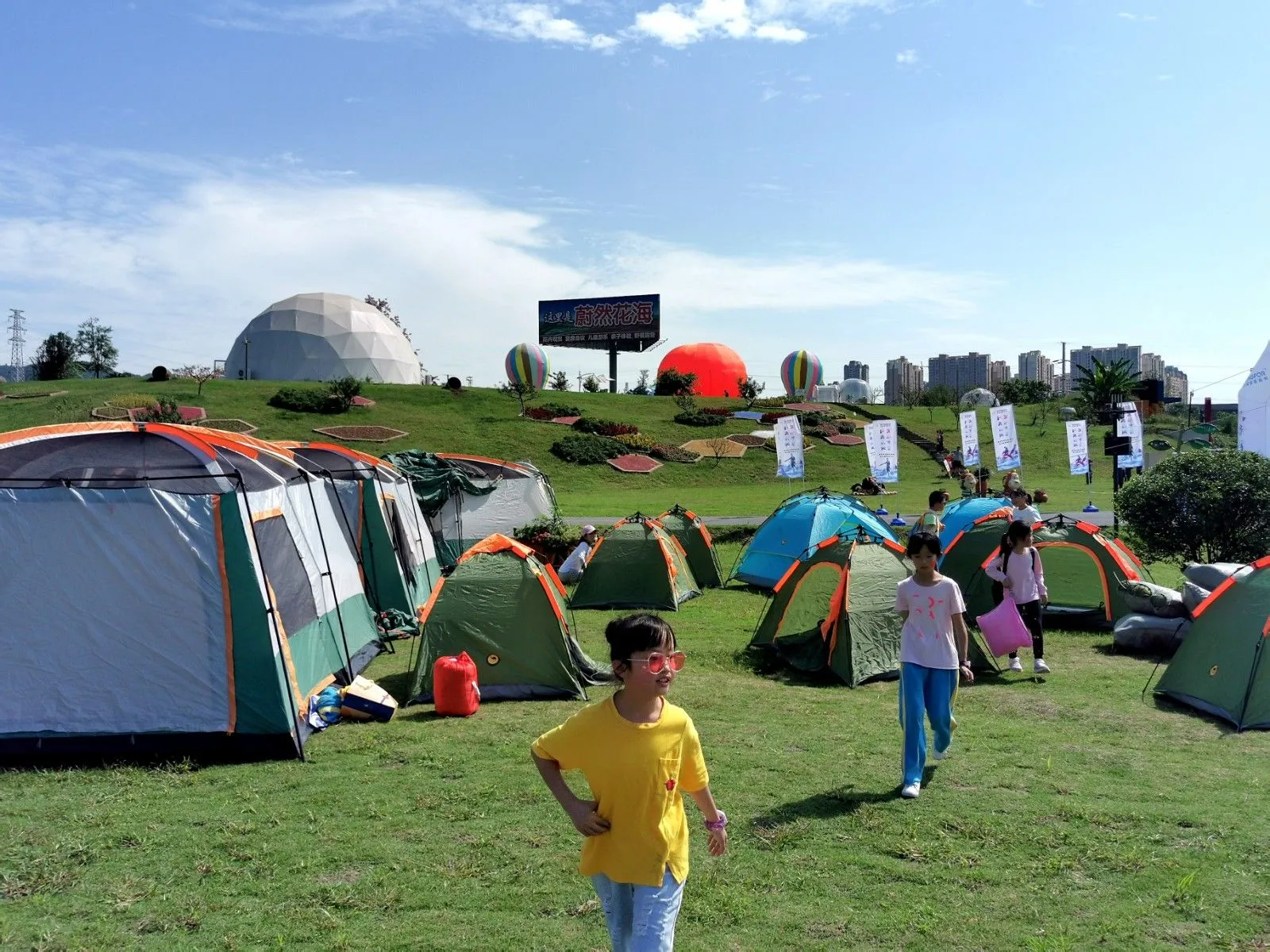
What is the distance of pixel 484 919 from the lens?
470 cm

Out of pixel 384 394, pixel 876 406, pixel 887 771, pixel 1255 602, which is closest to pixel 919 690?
pixel 887 771

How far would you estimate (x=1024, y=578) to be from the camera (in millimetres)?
9852

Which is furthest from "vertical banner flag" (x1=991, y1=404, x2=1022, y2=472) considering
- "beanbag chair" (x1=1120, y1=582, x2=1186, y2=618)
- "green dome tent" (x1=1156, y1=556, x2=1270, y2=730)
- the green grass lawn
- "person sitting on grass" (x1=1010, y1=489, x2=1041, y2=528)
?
the green grass lawn

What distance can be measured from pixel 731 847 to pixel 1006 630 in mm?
5095

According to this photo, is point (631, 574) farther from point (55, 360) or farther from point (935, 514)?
point (55, 360)

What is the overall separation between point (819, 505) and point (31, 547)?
447 inches

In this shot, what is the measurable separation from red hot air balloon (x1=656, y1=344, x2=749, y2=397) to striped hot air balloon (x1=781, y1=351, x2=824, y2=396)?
6045 millimetres

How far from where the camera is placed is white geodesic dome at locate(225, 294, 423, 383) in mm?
62094

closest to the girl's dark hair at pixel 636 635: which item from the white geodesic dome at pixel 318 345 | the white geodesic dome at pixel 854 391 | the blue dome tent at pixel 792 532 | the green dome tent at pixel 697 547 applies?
the blue dome tent at pixel 792 532

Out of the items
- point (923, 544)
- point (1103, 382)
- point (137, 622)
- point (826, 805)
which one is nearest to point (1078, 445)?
point (923, 544)

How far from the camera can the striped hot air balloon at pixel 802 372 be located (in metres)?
69.4

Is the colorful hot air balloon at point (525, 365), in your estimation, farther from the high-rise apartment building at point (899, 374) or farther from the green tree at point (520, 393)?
the high-rise apartment building at point (899, 374)

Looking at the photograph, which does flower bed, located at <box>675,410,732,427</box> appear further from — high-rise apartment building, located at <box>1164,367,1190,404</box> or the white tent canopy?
high-rise apartment building, located at <box>1164,367,1190,404</box>

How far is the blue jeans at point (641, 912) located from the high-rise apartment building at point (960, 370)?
6524 inches
